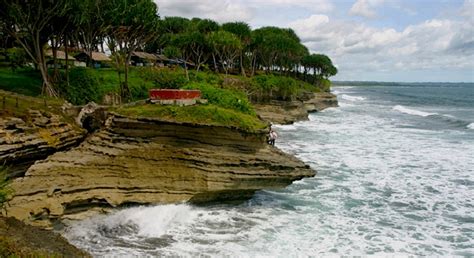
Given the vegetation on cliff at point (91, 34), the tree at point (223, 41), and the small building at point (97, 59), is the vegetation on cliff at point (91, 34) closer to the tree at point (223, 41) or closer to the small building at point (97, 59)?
the tree at point (223, 41)

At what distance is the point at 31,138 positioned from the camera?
55.6ft

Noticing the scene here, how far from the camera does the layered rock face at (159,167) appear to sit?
58.5 ft

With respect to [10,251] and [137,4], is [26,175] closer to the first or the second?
[10,251]

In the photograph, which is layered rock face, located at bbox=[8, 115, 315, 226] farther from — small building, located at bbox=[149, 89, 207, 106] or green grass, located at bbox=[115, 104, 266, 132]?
small building, located at bbox=[149, 89, 207, 106]

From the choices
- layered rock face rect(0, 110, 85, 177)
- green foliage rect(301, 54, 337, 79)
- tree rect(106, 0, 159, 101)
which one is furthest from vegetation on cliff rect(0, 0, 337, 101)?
green foliage rect(301, 54, 337, 79)

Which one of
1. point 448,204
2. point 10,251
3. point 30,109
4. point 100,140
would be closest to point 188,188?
point 100,140

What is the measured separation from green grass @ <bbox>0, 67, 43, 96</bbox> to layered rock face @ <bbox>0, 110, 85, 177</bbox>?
11177 mm

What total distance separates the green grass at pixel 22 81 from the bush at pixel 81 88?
177cm

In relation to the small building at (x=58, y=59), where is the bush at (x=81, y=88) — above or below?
below

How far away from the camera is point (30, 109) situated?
18.2 m

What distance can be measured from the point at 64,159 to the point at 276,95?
51390 mm

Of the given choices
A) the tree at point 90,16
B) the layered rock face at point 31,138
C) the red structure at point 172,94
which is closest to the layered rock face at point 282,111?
the tree at point 90,16

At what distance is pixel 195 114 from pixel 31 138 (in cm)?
700

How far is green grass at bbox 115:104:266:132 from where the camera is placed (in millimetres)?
19828
